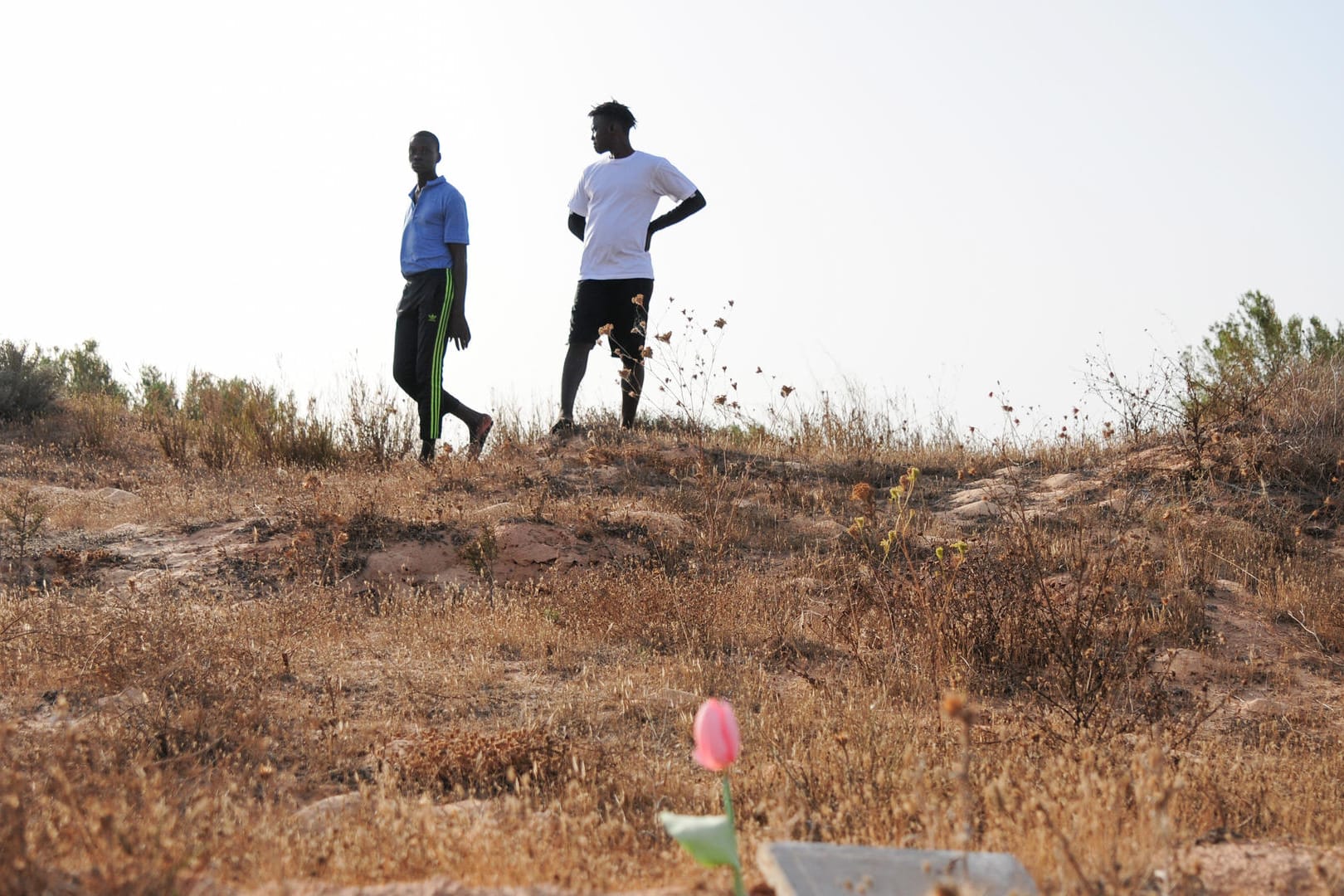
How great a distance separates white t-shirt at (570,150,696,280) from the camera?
778 cm

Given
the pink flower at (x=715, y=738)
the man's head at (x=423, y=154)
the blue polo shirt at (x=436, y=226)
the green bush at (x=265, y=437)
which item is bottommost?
the pink flower at (x=715, y=738)

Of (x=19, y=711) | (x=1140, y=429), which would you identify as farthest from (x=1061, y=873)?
(x=1140, y=429)

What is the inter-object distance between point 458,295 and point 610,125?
1601 millimetres

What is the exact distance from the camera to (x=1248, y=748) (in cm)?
379

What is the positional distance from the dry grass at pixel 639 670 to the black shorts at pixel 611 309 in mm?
802

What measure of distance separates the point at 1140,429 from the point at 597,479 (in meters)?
3.86

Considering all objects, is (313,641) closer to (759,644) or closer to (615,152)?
(759,644)

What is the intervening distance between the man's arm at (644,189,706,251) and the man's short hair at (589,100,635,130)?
0.69 m

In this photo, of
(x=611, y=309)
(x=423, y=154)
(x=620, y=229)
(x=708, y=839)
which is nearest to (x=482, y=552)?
(x=611, y=309)

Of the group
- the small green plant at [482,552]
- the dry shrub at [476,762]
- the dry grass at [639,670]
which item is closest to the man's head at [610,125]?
the dry grass at [639,670]

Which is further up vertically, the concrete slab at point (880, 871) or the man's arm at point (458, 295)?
the man's arm at point (458, 295)

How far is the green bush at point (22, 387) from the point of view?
10.3 meters

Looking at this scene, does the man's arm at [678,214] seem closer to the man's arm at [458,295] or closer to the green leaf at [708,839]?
the man's arm at [458,295]

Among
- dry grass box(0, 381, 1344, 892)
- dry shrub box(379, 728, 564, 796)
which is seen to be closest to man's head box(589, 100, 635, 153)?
dry grass box(0, 381, 1344, 892)
